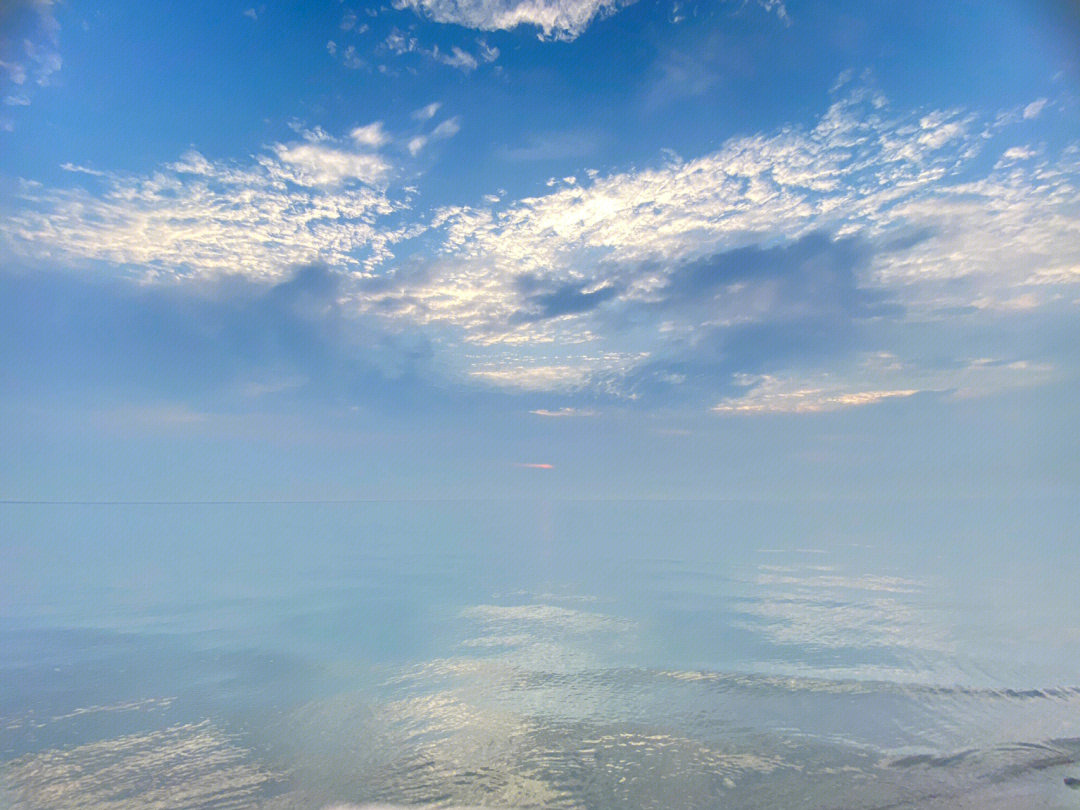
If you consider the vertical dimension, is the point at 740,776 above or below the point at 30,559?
below

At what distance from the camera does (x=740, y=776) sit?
1454cm

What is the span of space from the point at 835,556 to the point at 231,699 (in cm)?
6363

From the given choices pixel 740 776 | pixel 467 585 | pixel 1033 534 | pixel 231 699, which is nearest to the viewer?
pixel 740 776

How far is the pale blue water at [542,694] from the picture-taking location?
1417 cm

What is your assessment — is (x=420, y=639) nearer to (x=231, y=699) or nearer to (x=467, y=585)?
(x=231, y=699)

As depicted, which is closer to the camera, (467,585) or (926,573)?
(467,585)

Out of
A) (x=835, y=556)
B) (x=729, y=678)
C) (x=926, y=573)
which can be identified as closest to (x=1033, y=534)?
(x=835, y=556)

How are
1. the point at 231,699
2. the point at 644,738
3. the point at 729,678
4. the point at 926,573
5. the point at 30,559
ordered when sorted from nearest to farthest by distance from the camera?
the point at 644,738
the point at 231,699
the point at 729,678
the point at 926,573
the point at 30,559

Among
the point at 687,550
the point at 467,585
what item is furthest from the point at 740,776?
the point at 687,550

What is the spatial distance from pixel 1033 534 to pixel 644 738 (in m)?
112

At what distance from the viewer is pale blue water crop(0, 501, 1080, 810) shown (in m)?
14.2

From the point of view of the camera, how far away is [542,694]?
20.5 meters

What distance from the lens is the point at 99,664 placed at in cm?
2452

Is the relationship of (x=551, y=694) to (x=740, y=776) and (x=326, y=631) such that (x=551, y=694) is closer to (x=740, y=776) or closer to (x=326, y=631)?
(x=740, y=776)
